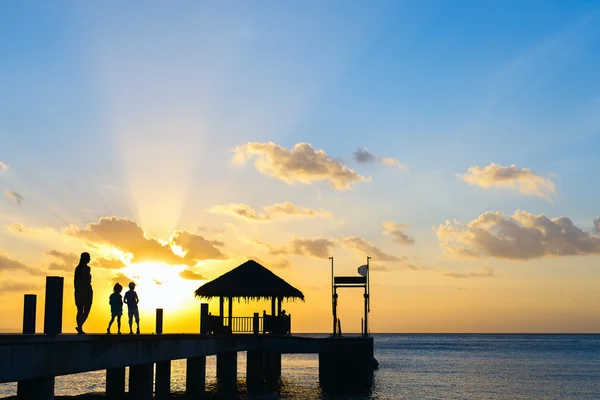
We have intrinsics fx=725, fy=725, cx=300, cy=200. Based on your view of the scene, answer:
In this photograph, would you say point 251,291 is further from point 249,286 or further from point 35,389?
point 35,389

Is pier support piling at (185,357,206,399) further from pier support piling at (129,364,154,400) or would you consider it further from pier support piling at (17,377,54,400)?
pier support piling at (17,377,54,400)

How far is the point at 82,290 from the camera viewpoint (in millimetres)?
15047

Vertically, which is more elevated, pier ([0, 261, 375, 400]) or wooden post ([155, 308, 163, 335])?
wooden post ([155, 308, 163, 335])

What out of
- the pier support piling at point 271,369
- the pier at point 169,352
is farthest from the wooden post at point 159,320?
the pier support piling at point 271,369

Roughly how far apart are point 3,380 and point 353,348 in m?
25.0

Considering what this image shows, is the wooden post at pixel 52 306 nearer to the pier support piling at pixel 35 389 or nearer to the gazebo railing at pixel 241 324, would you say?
the pier support piling at pixel 35 389

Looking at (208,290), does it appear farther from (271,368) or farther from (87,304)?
(87,304)

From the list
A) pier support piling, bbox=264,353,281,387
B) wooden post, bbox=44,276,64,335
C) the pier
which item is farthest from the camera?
pier support piling, bbox=264,353,281,387

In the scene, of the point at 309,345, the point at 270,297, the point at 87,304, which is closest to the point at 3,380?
the point at 87,304

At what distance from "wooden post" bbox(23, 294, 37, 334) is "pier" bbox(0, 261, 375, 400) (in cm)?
2

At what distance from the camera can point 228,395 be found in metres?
27.8

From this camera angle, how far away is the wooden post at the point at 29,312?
1505cm

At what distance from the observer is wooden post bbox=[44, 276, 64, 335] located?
13000mm

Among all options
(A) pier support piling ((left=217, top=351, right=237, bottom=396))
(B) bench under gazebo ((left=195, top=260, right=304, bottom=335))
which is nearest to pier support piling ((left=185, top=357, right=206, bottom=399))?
(A) pier support piling ((left=217, top=351, right=237, bottom=396))
